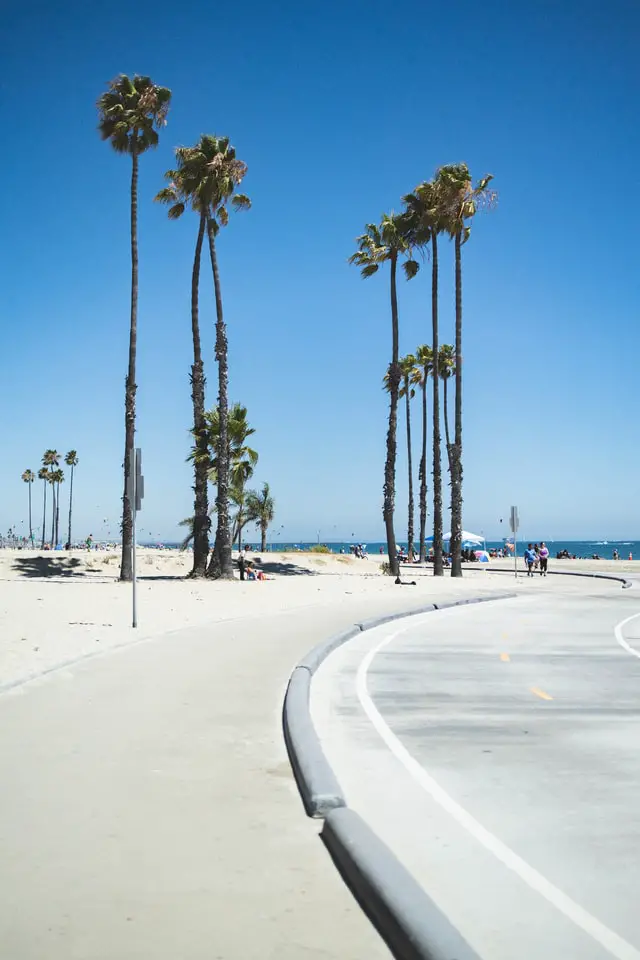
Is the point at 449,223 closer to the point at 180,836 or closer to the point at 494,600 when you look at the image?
the point at 494,600

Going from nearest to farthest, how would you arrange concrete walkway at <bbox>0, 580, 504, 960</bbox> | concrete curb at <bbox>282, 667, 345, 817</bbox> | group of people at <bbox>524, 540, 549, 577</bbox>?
concrete walkway at <bbox>0, 580, 504, 960</bbox>
concrete curb at <bbox>282, 667, 345, 817</bbox>
group of people at <bbox>524, 540, 549, 577</bbox>

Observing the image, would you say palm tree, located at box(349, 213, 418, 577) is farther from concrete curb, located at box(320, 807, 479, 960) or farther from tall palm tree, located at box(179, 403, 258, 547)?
concrete curb, located at box(320, 807, 479, 960)

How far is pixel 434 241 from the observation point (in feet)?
160

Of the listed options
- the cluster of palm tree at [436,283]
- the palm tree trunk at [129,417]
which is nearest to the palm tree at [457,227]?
the cluster of palm tree at [436,283]

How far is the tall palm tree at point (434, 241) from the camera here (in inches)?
1866

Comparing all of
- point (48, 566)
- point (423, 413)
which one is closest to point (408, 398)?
point (423, 413)

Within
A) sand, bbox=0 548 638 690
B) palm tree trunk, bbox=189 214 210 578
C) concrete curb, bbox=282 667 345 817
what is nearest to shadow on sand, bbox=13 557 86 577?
sand, bbox=0 548 638 690

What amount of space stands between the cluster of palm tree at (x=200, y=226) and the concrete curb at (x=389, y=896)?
32817mm

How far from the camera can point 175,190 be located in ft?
143

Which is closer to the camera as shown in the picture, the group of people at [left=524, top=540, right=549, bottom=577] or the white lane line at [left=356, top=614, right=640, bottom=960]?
the white lane line at [left=356, top=614, right=640, bottom=960]

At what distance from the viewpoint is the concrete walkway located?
402 cm

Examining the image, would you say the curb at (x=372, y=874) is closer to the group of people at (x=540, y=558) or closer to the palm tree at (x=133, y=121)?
the palm tree at (x=133, y=121)

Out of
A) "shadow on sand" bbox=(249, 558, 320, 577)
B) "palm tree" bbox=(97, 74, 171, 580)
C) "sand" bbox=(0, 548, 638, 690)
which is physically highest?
"palm tree" bbox=(97, 74, 171, 580)

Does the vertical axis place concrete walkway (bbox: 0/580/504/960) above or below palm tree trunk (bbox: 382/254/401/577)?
below
